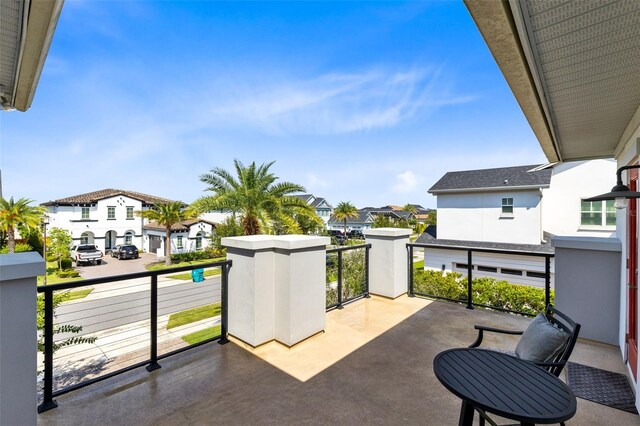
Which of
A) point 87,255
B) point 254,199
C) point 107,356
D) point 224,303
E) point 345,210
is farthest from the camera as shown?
point 345,210

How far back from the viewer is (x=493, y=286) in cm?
1029

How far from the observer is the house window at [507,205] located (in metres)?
16.6

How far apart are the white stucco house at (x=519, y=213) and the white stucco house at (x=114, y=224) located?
24448mm

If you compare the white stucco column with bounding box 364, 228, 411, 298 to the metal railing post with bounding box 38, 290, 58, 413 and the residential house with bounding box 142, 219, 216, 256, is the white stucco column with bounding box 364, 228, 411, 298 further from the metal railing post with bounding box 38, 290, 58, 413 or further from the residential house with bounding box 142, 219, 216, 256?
the residential house with bounding box 142, 219, 216, 256

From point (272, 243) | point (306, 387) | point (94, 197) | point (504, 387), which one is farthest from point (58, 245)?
point (504, 387)

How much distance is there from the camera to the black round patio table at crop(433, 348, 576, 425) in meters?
1.62

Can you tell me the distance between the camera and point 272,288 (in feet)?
12.6

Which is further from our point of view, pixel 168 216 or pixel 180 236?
pixel 180 236

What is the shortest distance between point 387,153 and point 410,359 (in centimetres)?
2519

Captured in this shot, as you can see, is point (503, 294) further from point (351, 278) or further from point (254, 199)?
point (254, 199)

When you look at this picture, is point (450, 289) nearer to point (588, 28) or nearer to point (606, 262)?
point (606, 262)

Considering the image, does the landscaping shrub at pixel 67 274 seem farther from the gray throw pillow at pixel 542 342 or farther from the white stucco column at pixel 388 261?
the gray throw pillow at pixel 542 342

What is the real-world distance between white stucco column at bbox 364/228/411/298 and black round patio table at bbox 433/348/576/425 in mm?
3360

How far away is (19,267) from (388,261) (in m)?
5.07
